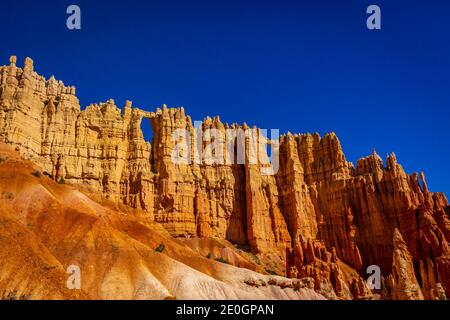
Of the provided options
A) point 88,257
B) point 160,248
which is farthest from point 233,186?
point 88,257

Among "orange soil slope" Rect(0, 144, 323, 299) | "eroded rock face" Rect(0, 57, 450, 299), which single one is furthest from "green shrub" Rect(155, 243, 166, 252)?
"eroded rock face" Rect(0, 57, 450, 299)

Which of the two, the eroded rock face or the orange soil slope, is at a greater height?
the eroded rock face

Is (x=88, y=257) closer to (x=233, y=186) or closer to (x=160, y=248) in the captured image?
(x=160, y=248)

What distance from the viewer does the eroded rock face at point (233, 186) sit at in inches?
3182

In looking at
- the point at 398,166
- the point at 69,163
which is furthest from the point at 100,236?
the point at 398,166

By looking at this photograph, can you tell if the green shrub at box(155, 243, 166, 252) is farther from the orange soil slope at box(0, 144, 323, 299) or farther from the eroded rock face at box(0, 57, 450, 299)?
the eroded rock face at box(0, 57, 450, 299)

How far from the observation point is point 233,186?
95188 mm

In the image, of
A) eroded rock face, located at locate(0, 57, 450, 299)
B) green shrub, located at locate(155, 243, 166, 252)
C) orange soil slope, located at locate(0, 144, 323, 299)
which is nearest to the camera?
orange soil slope, located at locate(0, 144, 323, 299)

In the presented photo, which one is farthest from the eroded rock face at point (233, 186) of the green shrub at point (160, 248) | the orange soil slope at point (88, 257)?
the green shrub at point (160, 248)

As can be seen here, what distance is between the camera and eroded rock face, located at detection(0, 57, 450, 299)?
8081 centimetres

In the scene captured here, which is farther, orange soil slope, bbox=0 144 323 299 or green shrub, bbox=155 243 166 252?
green shrub, bbox=155 243 166 252

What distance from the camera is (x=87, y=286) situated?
4619cm
